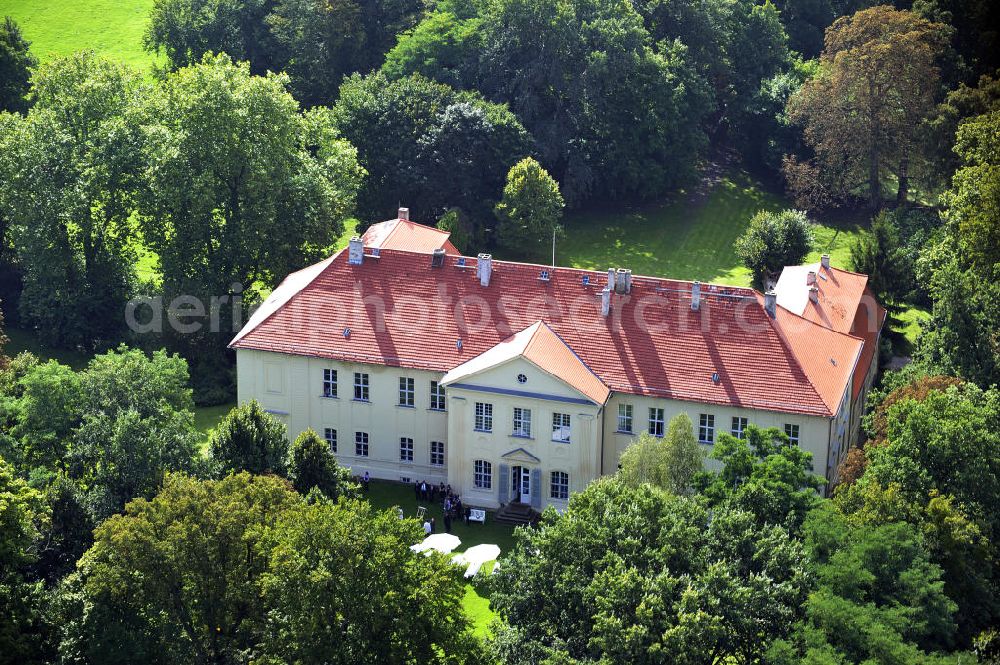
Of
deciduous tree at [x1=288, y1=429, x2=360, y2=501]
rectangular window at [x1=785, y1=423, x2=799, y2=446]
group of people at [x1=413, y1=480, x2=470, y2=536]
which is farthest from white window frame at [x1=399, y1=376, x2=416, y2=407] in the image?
rectangular window at [x1=785, y1=423, x2=799, y2=446]

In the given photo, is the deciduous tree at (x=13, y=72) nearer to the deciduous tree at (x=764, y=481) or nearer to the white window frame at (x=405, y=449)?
the white window frame at (x=405, y=449)

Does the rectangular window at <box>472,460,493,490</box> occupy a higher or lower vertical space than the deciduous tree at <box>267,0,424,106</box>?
lower

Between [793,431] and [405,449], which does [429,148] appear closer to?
[405,449]

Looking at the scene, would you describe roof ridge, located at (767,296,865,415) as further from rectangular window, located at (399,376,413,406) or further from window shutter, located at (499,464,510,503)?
rectangular window, located at (399,376,413,406)

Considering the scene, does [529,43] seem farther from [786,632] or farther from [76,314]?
[786,632]

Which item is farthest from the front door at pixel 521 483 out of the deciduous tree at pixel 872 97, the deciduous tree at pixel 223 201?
the deciduous tree at pixel 872 97

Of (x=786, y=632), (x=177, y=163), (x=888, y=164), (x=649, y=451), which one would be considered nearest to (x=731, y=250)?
(x=888, y=164)
